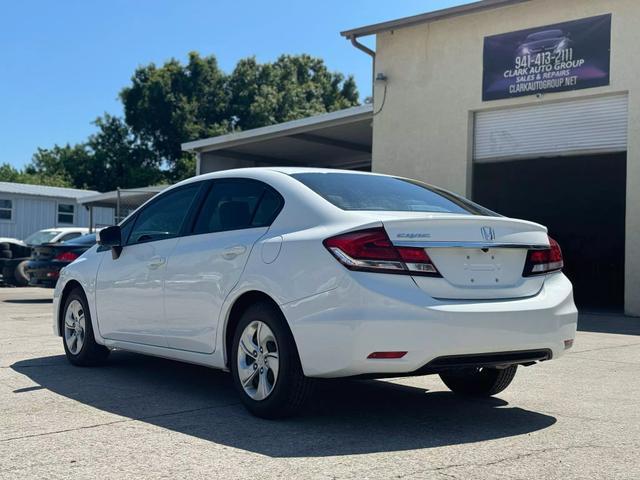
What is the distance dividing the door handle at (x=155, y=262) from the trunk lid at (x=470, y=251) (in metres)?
2.00

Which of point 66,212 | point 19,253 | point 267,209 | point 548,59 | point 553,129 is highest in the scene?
point 548,59

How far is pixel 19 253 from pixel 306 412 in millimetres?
17593

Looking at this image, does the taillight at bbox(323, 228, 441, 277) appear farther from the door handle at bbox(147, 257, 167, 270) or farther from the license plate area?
the door handle at bbox(147, 257, 167, 270)

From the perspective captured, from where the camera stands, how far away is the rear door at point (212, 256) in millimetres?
5402

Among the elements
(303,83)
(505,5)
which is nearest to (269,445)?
(505,5)

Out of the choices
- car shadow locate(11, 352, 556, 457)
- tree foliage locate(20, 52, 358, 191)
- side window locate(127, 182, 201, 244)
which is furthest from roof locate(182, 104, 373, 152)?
tree foliage locate(20, 52, 358, 191)

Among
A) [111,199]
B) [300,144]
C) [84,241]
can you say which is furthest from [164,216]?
[111,199]

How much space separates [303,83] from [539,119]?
45.5 meters

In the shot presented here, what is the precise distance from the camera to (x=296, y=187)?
17.6ft

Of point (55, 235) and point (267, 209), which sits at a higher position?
point (267, 209)

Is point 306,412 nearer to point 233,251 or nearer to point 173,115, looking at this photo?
point 233,251

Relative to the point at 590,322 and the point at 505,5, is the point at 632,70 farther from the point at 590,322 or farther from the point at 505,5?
the point at 590,322

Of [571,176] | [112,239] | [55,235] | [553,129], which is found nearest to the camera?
[112,239]

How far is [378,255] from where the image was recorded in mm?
4617
